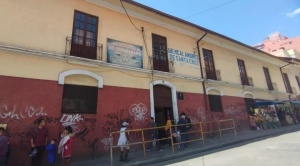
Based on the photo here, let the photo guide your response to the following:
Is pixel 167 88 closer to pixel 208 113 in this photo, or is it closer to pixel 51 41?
pixel 208 113

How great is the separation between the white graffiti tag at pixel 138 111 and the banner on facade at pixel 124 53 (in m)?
2.19

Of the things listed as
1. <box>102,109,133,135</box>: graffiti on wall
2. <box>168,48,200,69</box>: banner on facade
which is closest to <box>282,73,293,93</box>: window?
<box>168,48,200,69</box>: banner on facade

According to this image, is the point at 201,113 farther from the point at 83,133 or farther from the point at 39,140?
the point at 39,140

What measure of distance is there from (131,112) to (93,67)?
2.85 metres

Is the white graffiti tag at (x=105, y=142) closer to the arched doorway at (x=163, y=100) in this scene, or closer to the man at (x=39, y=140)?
the man at (x=39, y=140)

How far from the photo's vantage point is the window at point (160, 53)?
11.7 meters

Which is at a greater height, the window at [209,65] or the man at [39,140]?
the window at [209,65]

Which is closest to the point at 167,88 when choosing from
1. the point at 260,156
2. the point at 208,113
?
the point at 208,113

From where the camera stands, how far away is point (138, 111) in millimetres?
10117

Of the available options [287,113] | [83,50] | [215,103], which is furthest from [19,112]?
[287,113]

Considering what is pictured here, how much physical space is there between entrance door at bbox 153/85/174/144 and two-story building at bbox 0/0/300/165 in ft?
0.19

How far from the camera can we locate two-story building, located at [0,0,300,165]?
7.57 metres

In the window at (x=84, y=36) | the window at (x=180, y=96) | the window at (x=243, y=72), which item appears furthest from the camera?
the window at (x=243, y=72)

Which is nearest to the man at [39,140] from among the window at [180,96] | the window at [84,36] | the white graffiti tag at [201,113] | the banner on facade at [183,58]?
the window at [84,36]
